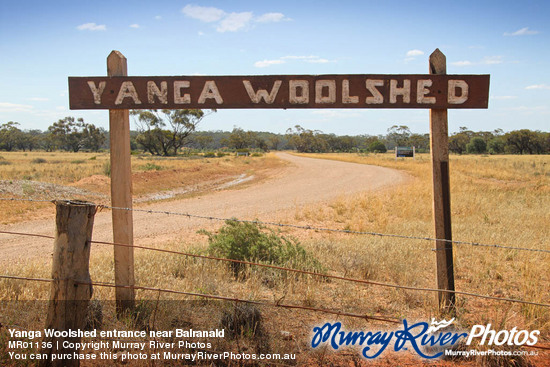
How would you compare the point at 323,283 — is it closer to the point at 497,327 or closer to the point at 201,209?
the point at 497,327

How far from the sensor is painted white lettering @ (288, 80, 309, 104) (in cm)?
406

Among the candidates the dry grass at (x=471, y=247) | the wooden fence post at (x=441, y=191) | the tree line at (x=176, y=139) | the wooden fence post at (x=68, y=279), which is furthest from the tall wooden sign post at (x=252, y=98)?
the tree line at (x=176, y=139)

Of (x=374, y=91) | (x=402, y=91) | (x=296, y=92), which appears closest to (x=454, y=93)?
(x=402, y=91)

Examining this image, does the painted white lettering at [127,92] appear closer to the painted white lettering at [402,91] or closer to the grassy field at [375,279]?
the grassy field at [375,279]

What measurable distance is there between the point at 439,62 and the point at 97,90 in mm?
3368

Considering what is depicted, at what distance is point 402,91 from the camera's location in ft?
13.0

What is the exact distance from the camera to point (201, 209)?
1371 cm

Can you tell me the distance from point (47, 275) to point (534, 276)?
6.51 m

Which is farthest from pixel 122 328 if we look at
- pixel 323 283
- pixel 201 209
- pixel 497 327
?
pixel 201 209

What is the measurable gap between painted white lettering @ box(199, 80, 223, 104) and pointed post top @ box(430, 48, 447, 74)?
6.90 feet

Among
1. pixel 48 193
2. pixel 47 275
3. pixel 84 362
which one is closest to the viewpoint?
pixel 84 362

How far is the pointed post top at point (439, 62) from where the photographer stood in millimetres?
3965

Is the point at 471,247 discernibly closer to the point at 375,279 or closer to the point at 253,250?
the point at 375,279

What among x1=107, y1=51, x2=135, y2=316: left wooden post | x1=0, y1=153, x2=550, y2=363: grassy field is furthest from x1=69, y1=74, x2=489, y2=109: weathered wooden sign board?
x1=0, y1=153, x2=550, y2=363: grassy field
